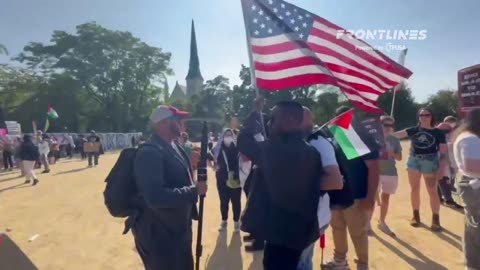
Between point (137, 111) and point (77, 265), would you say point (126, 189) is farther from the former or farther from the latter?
point (137, 111)

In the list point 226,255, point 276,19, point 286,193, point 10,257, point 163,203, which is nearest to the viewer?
point 286,193

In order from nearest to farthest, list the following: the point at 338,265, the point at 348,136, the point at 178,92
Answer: the point at 348,136, the point at 338,265, the point at 178,92

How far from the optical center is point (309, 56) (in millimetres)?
3771

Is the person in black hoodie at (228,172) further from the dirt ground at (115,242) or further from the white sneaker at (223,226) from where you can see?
the dirt ground at (115,242)

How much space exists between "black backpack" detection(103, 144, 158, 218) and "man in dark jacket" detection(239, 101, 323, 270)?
83cm

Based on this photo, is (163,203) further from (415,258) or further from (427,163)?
(427,163)

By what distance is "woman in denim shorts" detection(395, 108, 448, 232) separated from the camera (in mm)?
5730

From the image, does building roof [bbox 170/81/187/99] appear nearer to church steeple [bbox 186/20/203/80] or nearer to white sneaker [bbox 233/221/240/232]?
church steeple [bbox 186/20/203/80]

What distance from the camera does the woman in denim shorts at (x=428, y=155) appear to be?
18.8 ft

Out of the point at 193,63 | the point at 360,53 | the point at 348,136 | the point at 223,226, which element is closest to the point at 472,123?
the point at 348,136

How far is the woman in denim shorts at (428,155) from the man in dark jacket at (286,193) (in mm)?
3983

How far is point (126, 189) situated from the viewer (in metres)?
2.65

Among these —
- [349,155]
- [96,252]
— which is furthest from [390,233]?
[96,252]

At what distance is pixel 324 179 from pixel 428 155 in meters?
4.00
